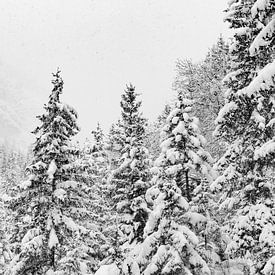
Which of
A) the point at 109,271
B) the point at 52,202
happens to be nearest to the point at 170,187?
the point at 109,271

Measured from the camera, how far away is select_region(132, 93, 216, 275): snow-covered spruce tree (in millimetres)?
15422

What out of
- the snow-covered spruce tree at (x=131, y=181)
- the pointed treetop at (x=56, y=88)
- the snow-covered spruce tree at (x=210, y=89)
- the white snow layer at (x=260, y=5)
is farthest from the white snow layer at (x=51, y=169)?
the snow-covered spruce tree at (x=210, y=89)

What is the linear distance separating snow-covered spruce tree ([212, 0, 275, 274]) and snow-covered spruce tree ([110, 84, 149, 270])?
16.5 feet

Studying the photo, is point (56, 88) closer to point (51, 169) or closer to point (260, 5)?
point (51, 169)

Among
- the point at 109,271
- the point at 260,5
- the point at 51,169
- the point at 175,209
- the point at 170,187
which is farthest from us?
the point at 51,169

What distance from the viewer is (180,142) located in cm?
1844

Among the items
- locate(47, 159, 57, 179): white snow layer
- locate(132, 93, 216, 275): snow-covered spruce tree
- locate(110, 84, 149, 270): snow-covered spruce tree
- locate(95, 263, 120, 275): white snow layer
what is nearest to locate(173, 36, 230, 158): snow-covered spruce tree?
locate(110, 84, 149, 270): snow-covered spruce tree

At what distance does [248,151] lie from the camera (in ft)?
52.2

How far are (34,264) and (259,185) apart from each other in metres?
10.7

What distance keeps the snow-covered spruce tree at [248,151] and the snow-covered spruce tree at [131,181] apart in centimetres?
502

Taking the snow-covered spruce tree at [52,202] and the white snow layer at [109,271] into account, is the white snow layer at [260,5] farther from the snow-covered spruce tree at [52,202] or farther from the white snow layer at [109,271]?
the snow-covered spruce tree at [52,202]

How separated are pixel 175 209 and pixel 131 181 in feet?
17.8

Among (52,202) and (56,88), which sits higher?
(56,88)

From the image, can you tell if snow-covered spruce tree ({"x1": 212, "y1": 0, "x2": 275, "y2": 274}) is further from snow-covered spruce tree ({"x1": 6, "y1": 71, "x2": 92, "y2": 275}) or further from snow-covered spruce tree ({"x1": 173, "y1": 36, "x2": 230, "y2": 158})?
snow-covered spruce tree ({"x1": 173, "y1": 36, "x2": 230, "y2": 158})
